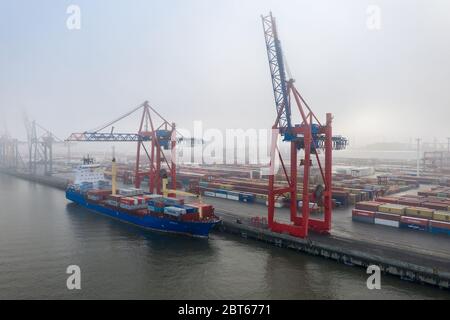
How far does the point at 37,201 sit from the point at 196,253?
35.2 metres

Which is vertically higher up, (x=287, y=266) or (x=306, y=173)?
(x=306, y=173)

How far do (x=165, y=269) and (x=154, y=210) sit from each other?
38.3 feet

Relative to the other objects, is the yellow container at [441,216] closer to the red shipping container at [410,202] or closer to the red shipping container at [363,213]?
the red shipping container at [363,213]

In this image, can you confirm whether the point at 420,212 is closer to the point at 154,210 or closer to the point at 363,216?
the point at 363,216

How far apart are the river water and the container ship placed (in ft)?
3.76

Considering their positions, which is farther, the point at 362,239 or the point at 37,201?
the point at 37,201

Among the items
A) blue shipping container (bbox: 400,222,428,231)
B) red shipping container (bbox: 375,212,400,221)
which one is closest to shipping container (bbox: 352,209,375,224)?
red shipping container (bbox: 375,212,400,221)

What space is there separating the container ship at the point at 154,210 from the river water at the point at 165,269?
115 centimetres

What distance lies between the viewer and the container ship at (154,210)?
31438 millimetres

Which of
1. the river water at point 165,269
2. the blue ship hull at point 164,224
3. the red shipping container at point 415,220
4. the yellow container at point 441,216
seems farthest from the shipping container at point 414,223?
the blue ship hull at point 164,224

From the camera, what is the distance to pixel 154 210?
34.5 m

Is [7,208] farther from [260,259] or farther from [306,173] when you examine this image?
[306,173]

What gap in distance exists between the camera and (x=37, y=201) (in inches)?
2015

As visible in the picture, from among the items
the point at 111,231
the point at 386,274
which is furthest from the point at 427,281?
the point at 111,231
